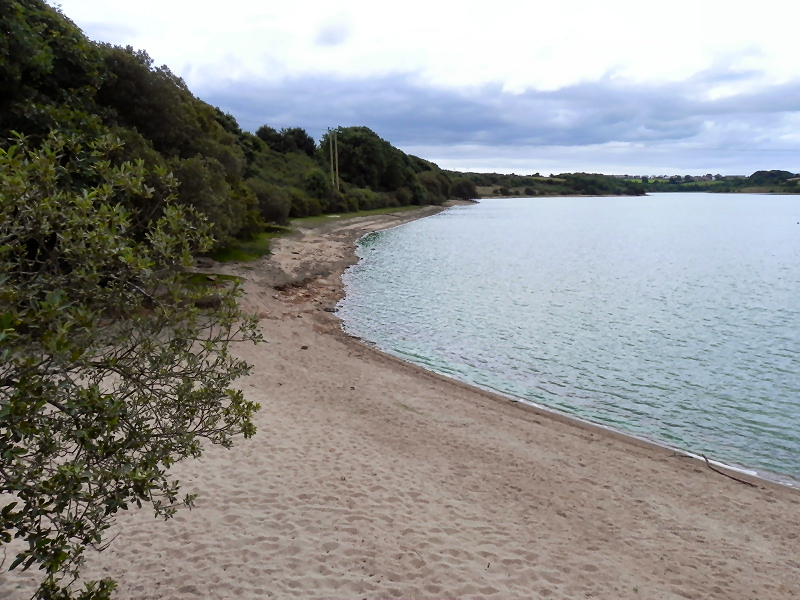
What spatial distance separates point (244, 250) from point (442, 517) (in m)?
26.8

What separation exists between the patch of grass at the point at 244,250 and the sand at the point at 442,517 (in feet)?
54.9

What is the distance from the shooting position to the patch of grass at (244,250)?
1188 inches

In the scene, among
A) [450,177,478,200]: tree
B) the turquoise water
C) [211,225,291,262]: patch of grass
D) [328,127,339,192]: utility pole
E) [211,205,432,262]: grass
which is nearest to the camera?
the turquoise water

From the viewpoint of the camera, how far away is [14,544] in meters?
6.70

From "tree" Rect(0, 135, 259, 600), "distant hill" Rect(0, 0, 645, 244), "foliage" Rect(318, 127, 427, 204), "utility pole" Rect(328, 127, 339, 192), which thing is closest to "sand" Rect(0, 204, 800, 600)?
"tree" Rect(0, 135, 259, 600)

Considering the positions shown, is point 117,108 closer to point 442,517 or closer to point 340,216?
point 442,517

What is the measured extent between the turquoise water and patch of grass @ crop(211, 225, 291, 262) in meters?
5.23

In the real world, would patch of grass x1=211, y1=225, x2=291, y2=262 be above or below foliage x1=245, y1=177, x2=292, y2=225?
below

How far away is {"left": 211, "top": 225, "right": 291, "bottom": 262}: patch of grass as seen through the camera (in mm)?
30183

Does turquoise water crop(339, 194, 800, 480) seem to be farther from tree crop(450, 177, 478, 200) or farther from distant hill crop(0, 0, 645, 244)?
tree crop(450, 177, 478, 200)

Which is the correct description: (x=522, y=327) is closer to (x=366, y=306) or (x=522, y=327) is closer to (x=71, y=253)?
(x=366, y=306)

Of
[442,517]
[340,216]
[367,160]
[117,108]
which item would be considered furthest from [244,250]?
[367,160]

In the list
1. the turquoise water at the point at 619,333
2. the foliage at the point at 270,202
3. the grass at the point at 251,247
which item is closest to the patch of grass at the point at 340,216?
the grass at the point at 251,247

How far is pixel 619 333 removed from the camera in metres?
23.2
